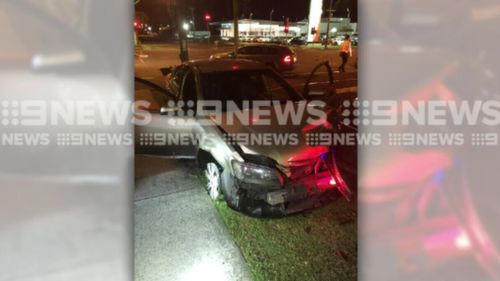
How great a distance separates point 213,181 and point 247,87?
45cm

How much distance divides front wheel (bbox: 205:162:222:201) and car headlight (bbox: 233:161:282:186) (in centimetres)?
9

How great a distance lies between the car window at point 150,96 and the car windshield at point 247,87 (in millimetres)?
186

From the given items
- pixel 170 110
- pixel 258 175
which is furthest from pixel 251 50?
pixel 258 175

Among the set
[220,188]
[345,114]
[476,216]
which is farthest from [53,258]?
[476,216]

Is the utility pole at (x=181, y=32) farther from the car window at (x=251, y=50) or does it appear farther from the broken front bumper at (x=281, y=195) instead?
the broken front bumper at (x=281, y=195)

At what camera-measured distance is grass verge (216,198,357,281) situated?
5.75 feet

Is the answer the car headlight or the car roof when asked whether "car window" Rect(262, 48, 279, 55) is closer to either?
the car roof

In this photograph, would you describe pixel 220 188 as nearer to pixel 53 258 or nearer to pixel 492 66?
pixel 53 258

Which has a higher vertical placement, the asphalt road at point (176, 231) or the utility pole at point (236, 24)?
the utility pole at point (236, 24)

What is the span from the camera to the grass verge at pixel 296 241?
175 cm

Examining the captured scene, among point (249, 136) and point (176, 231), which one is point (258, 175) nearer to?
point (249, 136)

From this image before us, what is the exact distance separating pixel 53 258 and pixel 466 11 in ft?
7.03

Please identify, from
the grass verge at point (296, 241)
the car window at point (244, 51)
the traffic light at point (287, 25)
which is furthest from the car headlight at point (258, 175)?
the traffic light at point (287, 25)

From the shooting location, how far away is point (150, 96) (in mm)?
1719
